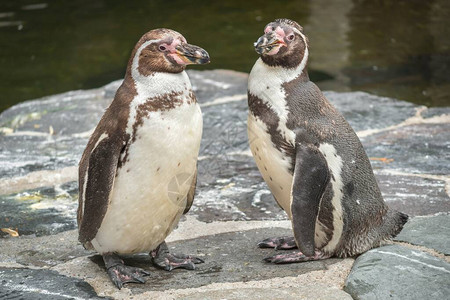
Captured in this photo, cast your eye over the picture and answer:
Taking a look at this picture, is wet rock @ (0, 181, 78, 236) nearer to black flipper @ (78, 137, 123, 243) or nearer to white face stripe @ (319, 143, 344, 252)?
black flipper @ (78, 137, 123, 243)

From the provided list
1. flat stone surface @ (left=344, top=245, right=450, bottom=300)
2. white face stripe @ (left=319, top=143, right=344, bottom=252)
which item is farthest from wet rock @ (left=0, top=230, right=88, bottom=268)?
flat stone surface @ (left=344, top=245, right=450, bottom=300)

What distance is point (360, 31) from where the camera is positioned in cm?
893

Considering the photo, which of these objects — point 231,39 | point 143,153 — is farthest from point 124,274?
point 231,39

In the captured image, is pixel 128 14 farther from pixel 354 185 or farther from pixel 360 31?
pixel 354 185

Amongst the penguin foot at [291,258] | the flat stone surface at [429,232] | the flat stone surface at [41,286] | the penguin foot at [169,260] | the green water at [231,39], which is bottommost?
the green water at [231,39]

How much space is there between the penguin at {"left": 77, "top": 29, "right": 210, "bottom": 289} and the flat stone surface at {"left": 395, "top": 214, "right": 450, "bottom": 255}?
99 centimetres

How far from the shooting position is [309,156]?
3.08 m

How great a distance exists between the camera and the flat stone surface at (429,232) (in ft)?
10.8

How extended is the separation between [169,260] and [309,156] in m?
0.71

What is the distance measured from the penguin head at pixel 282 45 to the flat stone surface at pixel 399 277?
2.82 feet

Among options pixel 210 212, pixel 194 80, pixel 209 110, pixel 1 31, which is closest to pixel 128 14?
pixel 1 31

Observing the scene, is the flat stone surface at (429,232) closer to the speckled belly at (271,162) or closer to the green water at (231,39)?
the speckled belly at (271,162)

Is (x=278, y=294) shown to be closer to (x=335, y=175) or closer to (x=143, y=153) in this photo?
(x=335, y=175)

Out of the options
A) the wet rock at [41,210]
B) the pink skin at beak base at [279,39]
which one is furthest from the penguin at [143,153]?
the wet rock at [41,210]
